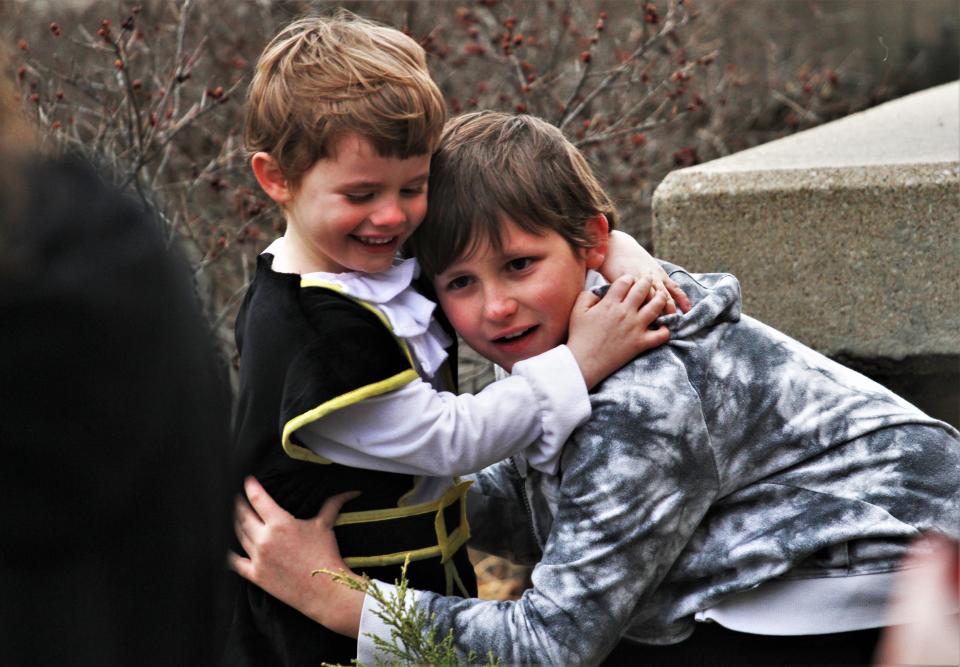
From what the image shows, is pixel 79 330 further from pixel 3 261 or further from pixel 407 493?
pixel 407 493

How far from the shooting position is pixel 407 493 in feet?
7.82

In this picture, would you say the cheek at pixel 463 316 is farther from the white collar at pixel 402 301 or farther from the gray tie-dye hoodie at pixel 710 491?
the gray tie-dye hoodie at pixel 710 491

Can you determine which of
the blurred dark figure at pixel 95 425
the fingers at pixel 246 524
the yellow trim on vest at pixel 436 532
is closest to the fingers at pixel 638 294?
the yellow trim on vest at pixel 436 532

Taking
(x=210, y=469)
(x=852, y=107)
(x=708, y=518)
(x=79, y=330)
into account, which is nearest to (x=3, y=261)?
(x=79, y=330)

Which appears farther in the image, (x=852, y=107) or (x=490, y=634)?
(x=852, y=107)

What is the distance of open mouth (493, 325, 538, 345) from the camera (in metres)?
2.37

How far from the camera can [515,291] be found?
2312 mm

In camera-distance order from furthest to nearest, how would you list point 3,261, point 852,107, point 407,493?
1. point 852,107
2. point 407,493
3. point 3,261

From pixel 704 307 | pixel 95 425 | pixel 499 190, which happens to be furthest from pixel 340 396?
pixel 95 425

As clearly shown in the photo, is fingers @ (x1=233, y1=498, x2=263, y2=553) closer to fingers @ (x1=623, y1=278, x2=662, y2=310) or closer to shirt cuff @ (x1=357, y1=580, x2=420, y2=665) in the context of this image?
shirt cuff @ (x1=357, y1=580, x2=420, y2=665)

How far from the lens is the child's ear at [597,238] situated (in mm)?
2404

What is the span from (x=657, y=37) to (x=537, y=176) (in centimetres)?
240

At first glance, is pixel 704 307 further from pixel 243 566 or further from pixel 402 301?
pixel 243 566

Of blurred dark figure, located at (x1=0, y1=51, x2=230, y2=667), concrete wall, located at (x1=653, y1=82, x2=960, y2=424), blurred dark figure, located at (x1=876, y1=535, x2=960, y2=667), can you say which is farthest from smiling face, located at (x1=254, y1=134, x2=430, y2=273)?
blurred dark figure, located at (x1=876, y1=535, x2=960, y2=667)
